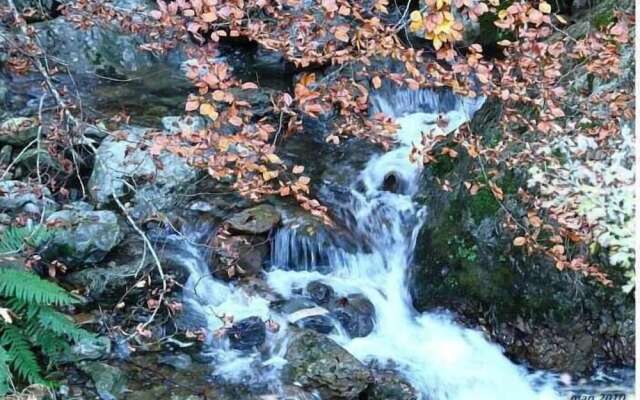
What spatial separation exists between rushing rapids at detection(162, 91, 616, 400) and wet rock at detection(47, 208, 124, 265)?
701 mm

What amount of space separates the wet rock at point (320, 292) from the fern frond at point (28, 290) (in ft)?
6.84

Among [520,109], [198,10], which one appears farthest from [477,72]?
[520,109]

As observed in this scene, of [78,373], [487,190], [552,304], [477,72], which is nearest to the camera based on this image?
[477,72]

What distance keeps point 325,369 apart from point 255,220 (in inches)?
77.0

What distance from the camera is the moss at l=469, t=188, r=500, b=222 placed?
17.0ft

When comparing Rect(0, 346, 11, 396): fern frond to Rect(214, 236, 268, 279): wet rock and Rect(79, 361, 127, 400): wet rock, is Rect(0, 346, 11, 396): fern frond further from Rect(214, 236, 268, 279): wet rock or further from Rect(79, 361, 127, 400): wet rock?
Rect(214, 236, 268, 279): wet rock

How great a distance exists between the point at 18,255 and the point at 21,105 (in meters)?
4.18

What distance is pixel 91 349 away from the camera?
452 centimetres

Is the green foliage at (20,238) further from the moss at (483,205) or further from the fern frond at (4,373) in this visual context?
the moss at (483,205)

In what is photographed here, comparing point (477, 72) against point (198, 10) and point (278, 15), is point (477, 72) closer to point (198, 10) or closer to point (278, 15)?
point (278, 15)

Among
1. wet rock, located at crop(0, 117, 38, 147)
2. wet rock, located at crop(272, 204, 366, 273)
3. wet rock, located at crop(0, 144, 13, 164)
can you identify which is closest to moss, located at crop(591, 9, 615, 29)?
wet rock, located at crop(272, 204, 366, 273)

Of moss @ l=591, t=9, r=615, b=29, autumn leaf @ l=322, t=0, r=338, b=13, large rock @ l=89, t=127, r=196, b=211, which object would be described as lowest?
large rock @ l=89, t=127, r=196, b=211

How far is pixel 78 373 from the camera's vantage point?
437 cm

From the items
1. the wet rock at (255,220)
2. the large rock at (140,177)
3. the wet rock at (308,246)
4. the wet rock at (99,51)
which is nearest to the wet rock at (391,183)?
the wet rock at (308,246)
